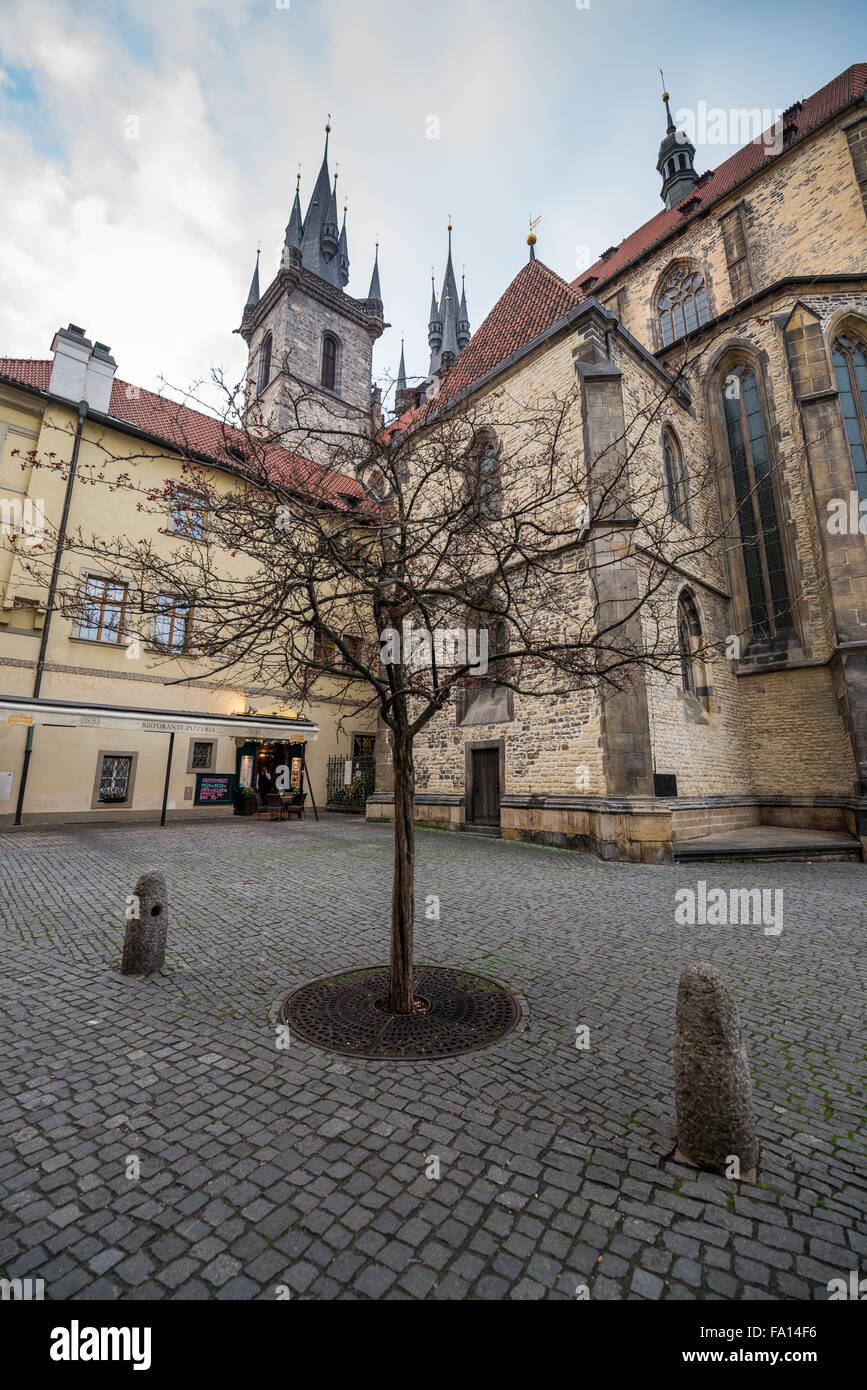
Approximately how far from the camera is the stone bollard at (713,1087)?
240 cm

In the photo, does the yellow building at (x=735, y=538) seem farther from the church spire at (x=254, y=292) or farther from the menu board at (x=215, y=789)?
the church spire at (x=254, y=292)

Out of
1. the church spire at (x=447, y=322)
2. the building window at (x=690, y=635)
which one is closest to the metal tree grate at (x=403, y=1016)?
the building window at (x=690, y=635)

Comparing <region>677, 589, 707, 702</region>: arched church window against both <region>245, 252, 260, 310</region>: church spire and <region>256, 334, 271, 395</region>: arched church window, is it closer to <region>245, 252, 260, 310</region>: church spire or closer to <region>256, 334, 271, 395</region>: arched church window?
<region>256, 334, 271, 395</region>: arched church window

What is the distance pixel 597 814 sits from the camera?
35.2 ft

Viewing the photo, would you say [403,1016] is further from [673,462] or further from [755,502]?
[755,502]

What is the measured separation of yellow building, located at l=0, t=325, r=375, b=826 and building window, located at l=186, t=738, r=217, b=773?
0.11 ft

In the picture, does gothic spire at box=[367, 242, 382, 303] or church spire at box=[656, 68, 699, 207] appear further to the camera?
Result: gothic spire at box=[367, 242, 382, 303]

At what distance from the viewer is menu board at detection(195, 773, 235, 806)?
17328 mm

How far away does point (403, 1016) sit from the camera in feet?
12.5

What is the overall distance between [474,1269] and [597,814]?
30.7 feet

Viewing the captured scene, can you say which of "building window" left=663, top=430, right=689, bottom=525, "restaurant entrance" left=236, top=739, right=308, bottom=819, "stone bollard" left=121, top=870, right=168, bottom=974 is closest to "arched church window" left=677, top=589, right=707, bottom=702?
"building window" left=663, top=430, right=689, bottom=525

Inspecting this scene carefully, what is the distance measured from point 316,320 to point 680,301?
23436 millimetres

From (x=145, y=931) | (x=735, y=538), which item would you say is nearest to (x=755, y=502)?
(x=735, y=538)
